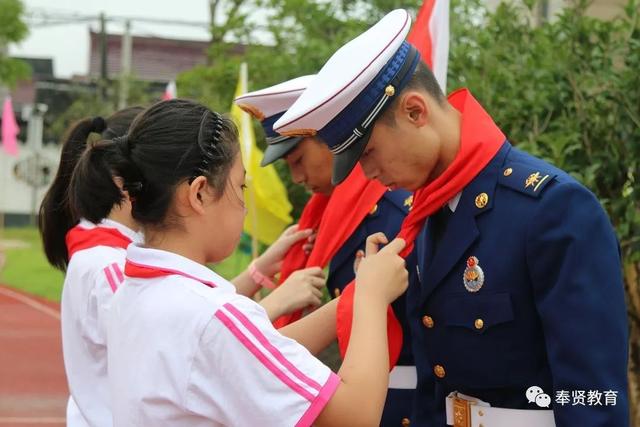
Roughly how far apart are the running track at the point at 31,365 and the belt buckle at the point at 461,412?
6.39 meters

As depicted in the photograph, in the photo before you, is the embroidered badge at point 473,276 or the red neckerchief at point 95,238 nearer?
the embroidered badge at point 473,276

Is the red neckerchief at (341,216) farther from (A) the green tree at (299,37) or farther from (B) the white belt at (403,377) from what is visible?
(A) the green tree at (299,37)

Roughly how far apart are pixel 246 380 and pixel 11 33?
26.0m

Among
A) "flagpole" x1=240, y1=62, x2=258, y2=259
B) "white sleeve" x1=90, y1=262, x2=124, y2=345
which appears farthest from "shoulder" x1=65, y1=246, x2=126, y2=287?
"flagpole" x1=240, y1=62, x2=258, y2=259

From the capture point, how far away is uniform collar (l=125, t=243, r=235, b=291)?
6.48 ft

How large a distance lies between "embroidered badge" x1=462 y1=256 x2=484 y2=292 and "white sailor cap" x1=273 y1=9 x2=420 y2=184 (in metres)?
0.34

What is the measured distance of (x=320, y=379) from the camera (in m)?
1.89

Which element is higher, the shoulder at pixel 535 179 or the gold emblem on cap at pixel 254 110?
the shoulder at pixel 535 179

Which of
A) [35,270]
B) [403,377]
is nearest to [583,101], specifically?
[403,377]

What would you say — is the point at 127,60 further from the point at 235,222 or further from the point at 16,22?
the point at 235,222

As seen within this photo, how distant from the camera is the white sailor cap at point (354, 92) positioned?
2197mm

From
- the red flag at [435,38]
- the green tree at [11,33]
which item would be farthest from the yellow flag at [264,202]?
the green tree at [11,33]

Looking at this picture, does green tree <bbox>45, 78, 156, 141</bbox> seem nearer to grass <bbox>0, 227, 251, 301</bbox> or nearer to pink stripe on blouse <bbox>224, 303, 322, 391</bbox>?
grass <bbox>0, 227, 251, 301</bbox>

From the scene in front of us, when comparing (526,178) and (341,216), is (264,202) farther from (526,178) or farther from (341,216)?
(526,178)
